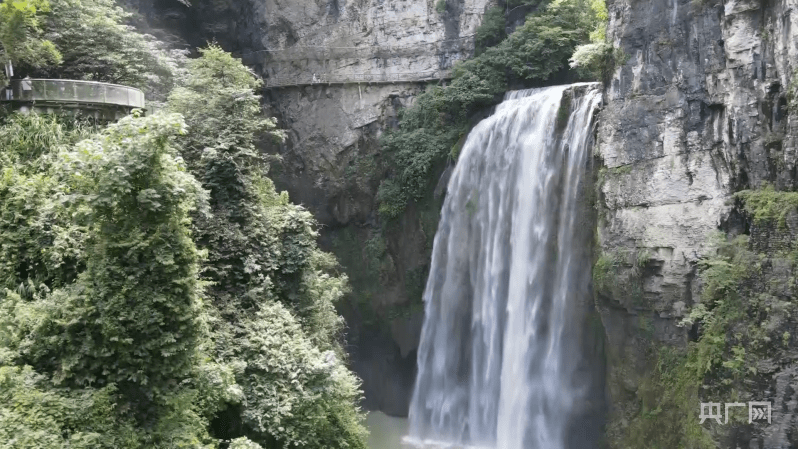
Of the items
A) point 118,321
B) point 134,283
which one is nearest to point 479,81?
point 134,283

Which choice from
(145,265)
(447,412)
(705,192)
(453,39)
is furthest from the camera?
(453,39)

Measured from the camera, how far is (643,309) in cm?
1531

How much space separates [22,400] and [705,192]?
12.9 m

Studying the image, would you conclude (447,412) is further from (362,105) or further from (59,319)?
(59,319)

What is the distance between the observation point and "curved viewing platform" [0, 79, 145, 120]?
13.2 meters

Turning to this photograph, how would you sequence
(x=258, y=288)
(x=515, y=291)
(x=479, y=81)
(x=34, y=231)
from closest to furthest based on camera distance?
(x=34, y=231)
(x=258, y=288)
(x=515, y=291)
(x=479, y=81)

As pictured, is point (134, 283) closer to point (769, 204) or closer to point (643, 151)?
point (769, 204)

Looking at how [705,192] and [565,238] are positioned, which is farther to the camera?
[565,238]

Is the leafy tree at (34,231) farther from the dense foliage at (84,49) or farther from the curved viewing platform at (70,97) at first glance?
the dense foliage at (84,49)

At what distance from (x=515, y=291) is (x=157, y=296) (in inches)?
458

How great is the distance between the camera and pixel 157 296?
870 centimetres


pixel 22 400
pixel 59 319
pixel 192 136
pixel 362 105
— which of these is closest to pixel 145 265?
pixel 59 319

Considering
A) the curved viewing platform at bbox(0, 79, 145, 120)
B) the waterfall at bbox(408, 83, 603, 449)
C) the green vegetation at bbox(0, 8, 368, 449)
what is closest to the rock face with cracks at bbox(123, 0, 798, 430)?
the waterfall at bbox(408, 83, 603, 449)
